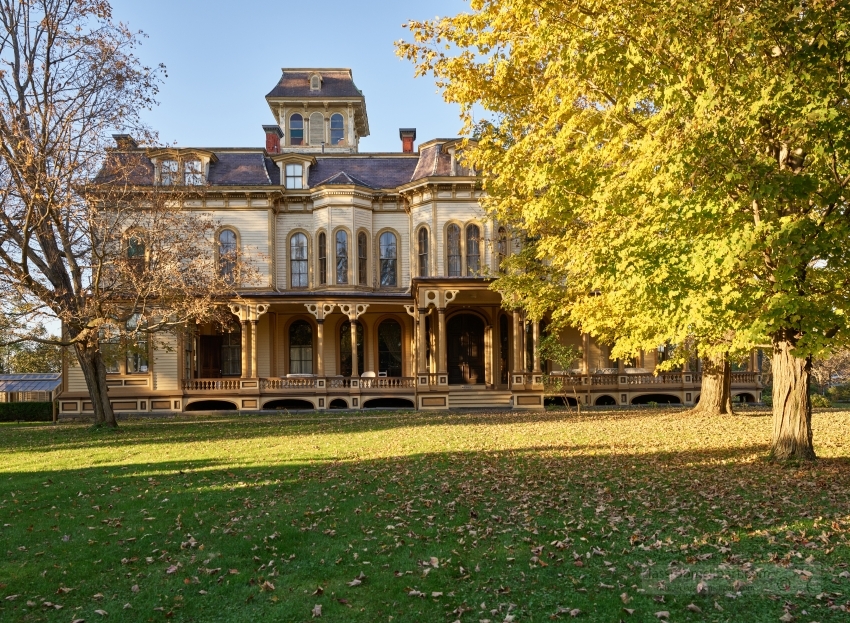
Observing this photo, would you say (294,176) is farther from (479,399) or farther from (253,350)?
(479,399)

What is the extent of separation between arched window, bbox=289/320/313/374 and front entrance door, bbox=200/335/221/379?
11.4ft

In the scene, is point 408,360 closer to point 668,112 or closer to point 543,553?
point 668,112

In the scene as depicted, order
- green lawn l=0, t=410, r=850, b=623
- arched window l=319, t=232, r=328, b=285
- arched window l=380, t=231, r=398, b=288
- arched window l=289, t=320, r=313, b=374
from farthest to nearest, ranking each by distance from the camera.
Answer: arched window l=380, t=231, r=398, b=288
arched window l=289, t=320, r=313, b=374
arched window l=319, t=232, r=328, b=285
green lawn l=0, t=410, r=850, b=623

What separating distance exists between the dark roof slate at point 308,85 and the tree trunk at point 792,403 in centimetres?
3072

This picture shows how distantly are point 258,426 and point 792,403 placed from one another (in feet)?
49.3

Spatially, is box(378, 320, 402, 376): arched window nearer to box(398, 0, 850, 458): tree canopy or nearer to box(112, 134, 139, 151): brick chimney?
box(112, 134, 139, 151): brick chimney

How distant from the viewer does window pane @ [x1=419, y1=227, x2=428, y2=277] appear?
30359 mm

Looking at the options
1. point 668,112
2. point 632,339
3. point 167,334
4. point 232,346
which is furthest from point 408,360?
point 668,112

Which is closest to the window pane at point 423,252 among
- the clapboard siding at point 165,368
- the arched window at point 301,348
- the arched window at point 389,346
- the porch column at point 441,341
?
the arched window at point 389,346

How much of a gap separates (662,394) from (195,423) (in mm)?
19869

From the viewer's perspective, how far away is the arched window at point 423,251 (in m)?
30.3

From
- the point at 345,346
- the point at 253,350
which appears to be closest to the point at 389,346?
the point at 345,346

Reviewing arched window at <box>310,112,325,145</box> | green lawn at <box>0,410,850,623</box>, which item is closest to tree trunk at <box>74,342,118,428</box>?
green lawn at <box>0,410,850,623</box>

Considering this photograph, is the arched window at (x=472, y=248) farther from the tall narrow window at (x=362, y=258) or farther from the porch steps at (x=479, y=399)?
the porch steps at (x=479, y=399)
